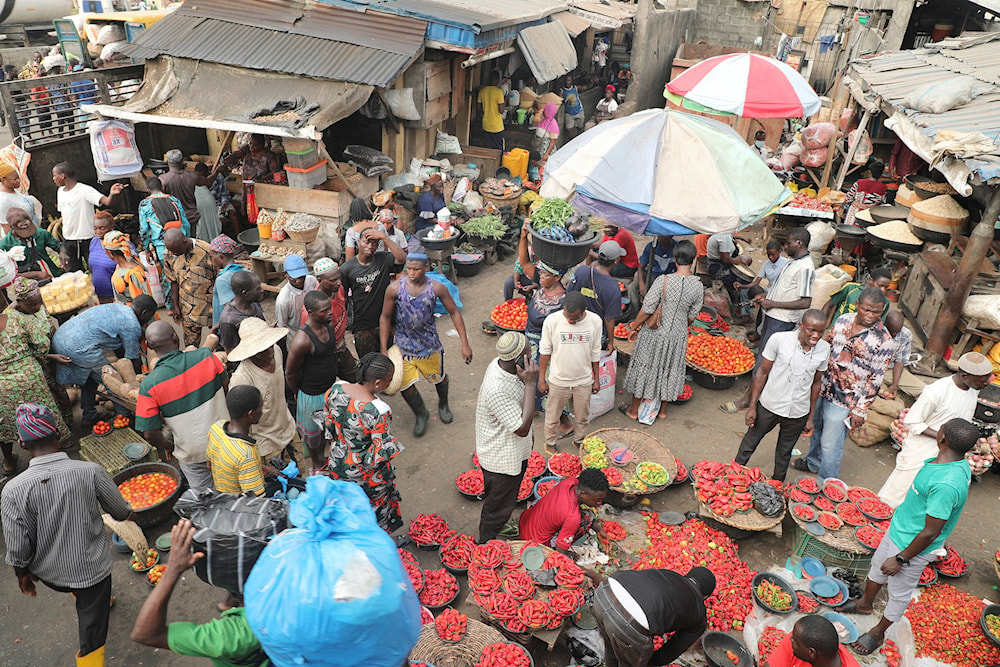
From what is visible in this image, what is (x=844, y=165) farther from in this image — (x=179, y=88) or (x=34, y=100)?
(x=34, y=100)

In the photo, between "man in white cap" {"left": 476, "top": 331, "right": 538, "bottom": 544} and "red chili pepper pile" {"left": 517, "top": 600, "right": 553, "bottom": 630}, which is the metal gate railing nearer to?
"man in white cap" {"left": 476, "top": 331, "right": 538, "bottom": 544}

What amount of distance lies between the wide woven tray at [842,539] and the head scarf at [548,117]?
11883 millimetres

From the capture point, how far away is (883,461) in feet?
22.9

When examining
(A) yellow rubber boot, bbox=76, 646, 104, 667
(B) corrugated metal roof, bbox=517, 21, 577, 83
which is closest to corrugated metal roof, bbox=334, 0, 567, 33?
(B) corrugated metal roof, bbox=517, 21, 577, 83

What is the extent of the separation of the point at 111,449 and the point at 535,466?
13.1ft

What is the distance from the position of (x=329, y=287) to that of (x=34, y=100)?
6681mm

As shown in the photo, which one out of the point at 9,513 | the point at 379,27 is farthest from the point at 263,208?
the point at 9,513

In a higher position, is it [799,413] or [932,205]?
[932,205]

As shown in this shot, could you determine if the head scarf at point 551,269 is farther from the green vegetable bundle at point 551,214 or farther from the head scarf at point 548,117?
the head scarf at point 548,117

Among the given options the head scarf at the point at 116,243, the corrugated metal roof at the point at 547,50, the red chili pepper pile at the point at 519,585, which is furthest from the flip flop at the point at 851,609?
the corrugated metal roof at the point at 547,50

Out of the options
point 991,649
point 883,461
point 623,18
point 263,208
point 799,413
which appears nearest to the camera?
point 991,649

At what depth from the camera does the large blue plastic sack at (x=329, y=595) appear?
2.52m

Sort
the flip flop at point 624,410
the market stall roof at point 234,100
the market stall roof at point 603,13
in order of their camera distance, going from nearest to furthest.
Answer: the flip flop at point 624,410
the market stall roof at point 234,100
the market stall roof at point 603,13

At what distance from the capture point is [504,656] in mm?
4098
